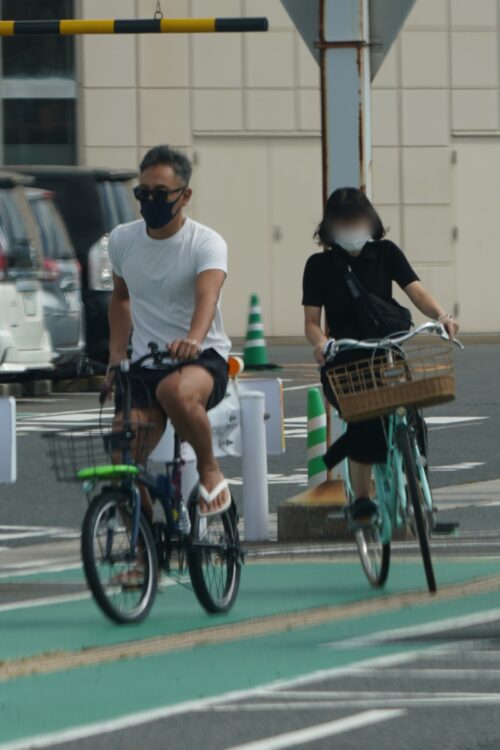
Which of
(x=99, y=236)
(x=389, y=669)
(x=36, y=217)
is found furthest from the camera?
(x=99, y=236)

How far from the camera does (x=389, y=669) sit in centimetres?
687

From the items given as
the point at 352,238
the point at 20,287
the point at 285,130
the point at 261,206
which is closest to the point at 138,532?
the point at 352,238

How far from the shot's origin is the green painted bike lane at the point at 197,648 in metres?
6.45

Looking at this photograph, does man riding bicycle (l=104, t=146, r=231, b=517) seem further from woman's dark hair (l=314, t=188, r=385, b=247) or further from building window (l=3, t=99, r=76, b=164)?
building window (l=3, t=99, r=76, b=164)

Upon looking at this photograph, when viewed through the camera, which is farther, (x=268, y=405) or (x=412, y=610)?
(x=268, y=405)

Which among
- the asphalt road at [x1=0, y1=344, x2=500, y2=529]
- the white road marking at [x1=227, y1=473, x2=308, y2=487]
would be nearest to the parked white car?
the asphalt road at [x1=0, y1=344, x2=500, y2=529]

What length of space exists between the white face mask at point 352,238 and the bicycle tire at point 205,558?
1.28m

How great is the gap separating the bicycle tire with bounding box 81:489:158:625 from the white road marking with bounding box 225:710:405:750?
4.99 feet

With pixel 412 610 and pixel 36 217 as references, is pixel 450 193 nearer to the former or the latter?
pixel 36 217

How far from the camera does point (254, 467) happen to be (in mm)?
10750

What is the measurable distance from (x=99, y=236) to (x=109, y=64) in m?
11.7

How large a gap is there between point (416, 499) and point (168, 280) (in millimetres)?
1283

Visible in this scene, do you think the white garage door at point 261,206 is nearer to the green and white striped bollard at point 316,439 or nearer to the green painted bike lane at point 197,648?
the green and white striped bollard at point 316,439

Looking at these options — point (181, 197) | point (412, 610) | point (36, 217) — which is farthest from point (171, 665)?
point (36, 217)
